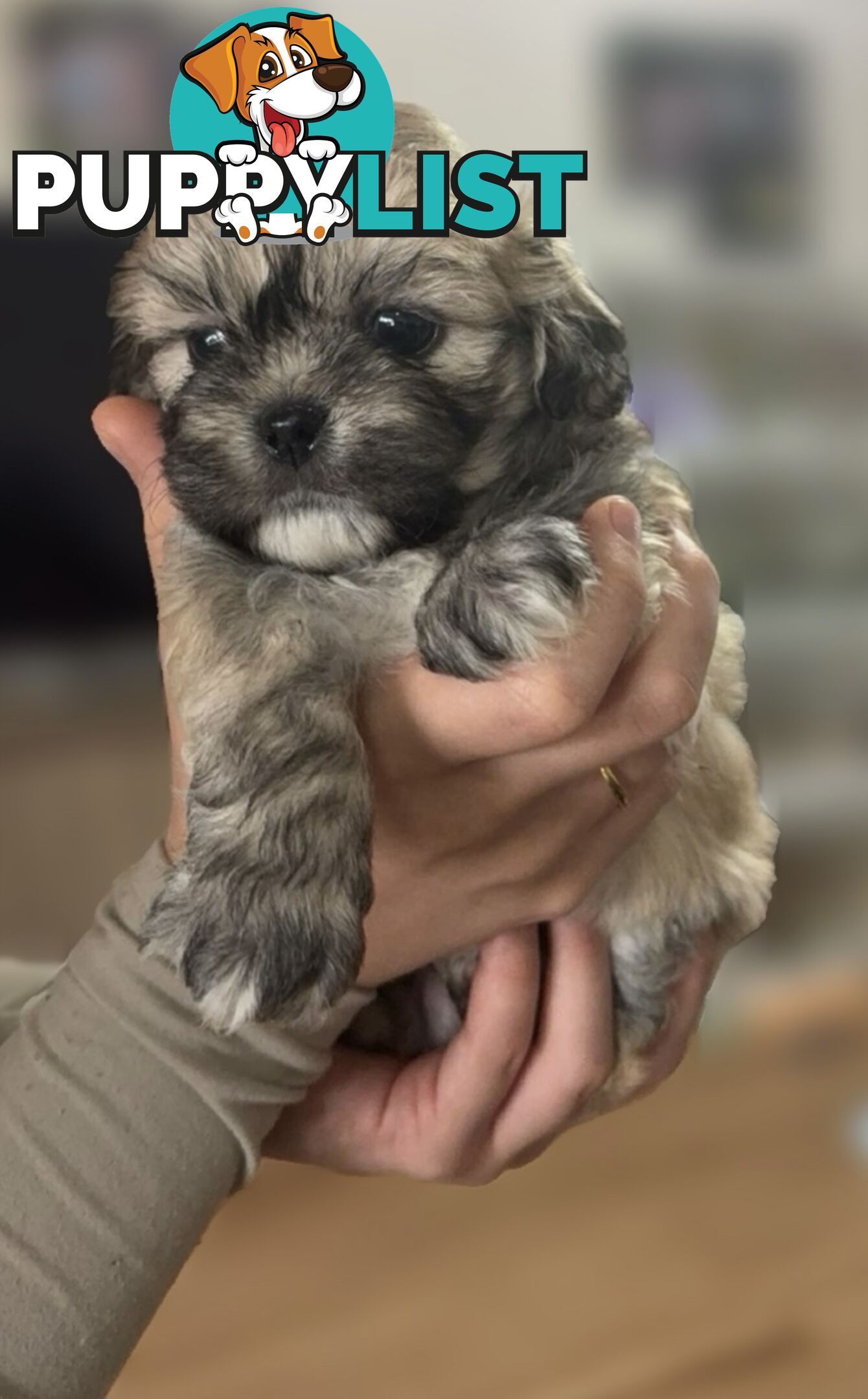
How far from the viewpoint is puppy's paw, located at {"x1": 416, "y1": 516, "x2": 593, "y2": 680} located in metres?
1.13

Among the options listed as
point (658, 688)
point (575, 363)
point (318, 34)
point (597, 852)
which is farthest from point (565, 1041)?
point (318, 34)

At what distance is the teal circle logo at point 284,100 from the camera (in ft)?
4.27

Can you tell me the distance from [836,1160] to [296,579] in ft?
7.63

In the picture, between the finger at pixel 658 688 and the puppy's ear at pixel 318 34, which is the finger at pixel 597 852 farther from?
the puppy's ear at pixel 318 34

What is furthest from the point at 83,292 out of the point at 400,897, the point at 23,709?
the point at 400,897

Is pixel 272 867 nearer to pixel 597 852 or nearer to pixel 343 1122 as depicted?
pixel 597 852

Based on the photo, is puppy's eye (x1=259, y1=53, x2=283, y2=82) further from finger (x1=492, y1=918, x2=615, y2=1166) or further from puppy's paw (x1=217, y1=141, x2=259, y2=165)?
finger (x1=492, y1=918, x2=615, y2=1166)

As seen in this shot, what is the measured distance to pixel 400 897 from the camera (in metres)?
1.25

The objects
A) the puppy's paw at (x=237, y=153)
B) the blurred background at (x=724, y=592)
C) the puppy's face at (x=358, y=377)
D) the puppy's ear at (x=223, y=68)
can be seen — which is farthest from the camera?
the blurred background at (x=724, y=592)

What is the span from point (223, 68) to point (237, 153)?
19cm

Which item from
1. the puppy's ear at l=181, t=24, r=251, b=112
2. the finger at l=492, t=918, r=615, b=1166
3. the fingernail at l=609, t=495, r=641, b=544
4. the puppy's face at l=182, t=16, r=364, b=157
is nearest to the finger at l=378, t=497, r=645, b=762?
the fingernail at l=609, t=495, r=641, b=544

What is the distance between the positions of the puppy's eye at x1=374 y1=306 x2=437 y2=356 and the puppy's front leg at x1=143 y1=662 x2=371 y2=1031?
1.03 feet

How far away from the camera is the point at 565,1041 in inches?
54.7

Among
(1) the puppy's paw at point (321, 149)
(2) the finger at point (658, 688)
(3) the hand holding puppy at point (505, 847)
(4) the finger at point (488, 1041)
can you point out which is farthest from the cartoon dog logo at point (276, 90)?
(4) the finger at point (488, 1041)
